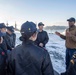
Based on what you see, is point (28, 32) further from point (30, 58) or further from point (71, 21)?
point (71, 21)

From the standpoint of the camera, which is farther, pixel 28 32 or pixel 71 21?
pixel 71 21

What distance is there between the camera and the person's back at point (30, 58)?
3047mm

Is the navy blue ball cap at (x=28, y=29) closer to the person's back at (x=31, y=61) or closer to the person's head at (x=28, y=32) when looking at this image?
the person's head at (x=28, y=32)

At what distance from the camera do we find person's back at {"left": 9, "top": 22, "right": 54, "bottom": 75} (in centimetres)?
305

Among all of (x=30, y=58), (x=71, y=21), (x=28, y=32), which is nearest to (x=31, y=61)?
(x=30, y=58)

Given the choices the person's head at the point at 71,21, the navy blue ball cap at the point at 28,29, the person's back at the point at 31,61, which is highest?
A: the navy blue ball cap at the point at 28,29

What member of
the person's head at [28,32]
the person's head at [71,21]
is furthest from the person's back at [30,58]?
the person's head at [71,21]

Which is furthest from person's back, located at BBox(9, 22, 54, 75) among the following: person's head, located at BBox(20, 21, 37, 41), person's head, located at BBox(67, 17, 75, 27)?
person's head, located at BBox(67, 17, 75, 27)

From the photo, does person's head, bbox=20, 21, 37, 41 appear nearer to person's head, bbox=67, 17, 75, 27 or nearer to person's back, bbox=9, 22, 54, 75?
person's back, bbox=9, 22, 54, 75

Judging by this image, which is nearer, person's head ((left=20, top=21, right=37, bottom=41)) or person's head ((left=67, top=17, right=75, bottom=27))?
person's head ((left=20, top=21, right=37, bottom=41))

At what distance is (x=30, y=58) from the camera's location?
3.05 meters

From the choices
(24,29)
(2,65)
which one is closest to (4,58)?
(2,65)

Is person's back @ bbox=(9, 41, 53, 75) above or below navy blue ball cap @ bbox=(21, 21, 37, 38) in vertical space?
below

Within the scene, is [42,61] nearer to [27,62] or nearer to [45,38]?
[27,62]
